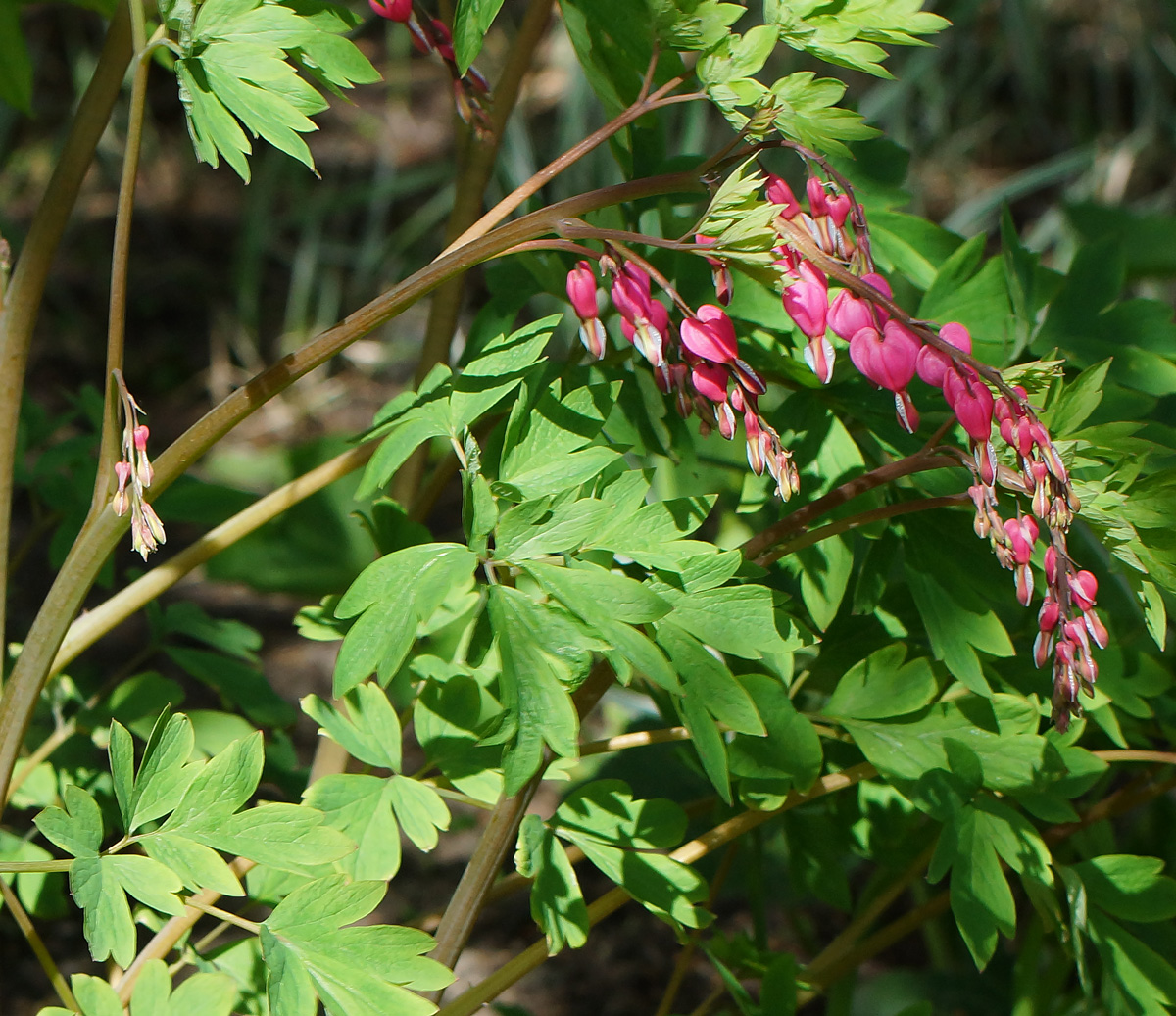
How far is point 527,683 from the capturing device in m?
0.60

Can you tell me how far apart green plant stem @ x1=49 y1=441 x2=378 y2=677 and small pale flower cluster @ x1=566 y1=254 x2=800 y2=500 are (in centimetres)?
29

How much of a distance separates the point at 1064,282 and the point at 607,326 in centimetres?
41

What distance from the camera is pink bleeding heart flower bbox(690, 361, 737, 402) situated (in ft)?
1.93

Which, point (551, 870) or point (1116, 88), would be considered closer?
point (551, 870)

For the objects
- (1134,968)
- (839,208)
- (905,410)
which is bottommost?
(1134,968)

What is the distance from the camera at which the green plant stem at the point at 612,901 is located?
73cm

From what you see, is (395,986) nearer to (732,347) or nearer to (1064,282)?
(732,347)

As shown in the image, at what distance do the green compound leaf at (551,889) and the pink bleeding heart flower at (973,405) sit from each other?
382 millimetres

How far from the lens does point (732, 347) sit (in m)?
0.59

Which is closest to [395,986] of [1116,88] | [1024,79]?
[1024,79]

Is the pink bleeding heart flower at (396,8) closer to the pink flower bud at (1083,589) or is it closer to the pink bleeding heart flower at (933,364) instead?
the pink bleeding heart flower at (933,364)

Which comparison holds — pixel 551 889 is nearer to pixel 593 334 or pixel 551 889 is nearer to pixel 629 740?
pixel 629 740

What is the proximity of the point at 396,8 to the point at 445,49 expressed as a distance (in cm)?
6

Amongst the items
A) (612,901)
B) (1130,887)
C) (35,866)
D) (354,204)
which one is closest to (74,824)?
(35,866)
